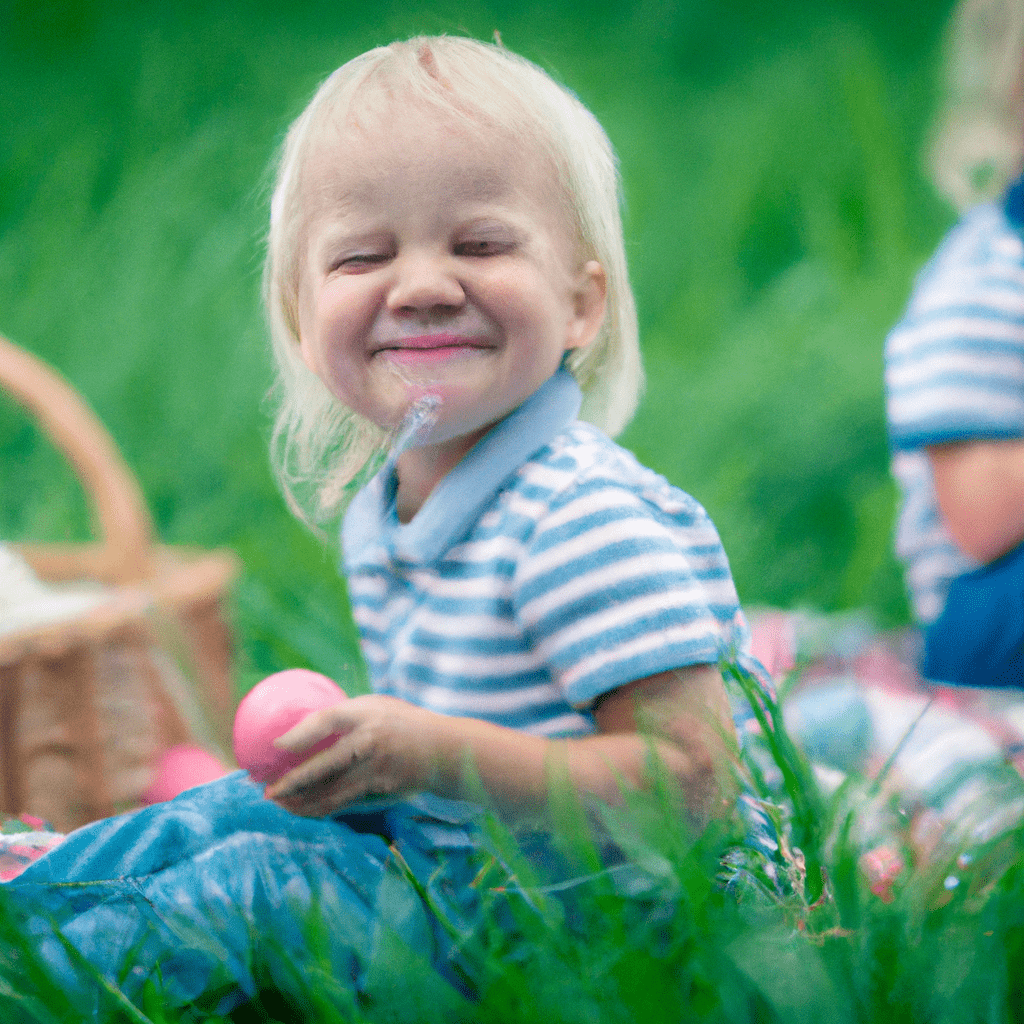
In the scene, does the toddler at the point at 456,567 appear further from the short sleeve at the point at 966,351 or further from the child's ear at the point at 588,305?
the short sleeve at the point at 966,351

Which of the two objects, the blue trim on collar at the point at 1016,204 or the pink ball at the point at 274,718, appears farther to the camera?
the blue trim on collar at the point at 1016,204

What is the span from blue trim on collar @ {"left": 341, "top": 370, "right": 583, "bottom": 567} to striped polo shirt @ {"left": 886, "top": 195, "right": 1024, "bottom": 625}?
1.82ft

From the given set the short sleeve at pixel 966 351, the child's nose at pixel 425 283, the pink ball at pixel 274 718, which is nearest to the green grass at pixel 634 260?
the short sleeve at pixel 966 351

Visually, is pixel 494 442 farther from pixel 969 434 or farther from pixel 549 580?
pixel 969 434

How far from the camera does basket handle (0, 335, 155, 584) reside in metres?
1.61

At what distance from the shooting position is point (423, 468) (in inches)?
35.2

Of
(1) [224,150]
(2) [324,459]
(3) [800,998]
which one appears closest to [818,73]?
(1) [224,150]

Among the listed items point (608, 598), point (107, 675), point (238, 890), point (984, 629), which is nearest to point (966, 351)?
point (984, 629)

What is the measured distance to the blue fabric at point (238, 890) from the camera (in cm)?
73

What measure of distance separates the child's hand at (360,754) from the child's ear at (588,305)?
29 cm

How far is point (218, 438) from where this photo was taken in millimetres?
2115

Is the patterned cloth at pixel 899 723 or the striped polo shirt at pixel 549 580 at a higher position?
the striped polo shirt at pixel 549 580

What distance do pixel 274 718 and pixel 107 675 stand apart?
0.73 metres

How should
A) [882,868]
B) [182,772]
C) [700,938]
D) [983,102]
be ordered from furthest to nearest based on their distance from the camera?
1. [983,102]
2. [182,772]
3. [882,868]
4. [700,938]
